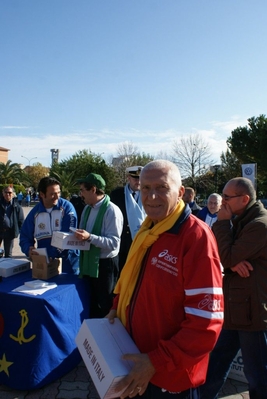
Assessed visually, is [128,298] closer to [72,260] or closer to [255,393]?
[255,393]

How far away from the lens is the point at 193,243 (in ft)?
4.72

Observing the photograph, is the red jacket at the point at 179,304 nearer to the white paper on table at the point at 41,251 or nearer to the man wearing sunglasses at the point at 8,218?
the white paper on table at the point at 41,251

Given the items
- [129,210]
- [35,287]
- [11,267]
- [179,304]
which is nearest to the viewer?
[179,304]

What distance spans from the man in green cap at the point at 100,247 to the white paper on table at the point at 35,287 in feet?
1.51

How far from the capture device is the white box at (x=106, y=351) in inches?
54.4

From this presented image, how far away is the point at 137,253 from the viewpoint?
168 centimetres

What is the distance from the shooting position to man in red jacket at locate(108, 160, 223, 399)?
1.36 m

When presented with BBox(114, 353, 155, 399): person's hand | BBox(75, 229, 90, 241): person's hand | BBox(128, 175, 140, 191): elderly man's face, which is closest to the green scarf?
BBox(75, 229, 90, 241): person's hand

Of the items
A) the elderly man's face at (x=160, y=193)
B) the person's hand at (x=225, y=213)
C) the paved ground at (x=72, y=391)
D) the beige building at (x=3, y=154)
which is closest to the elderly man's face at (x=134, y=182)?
the person's hand at (x=225, y=213)

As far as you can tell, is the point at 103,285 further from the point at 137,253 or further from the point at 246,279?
the point at 137,253

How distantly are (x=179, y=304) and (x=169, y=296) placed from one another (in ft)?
0.20

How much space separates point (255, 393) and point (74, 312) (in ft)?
5.65

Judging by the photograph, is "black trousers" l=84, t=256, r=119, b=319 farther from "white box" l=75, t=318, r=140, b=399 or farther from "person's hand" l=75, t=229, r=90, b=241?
"white box" l=75, t=318, r=140, b=399

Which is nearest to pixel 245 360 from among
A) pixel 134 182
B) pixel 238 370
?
pixel 238 370
